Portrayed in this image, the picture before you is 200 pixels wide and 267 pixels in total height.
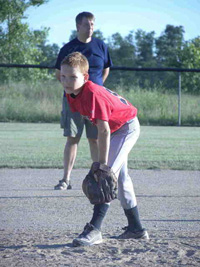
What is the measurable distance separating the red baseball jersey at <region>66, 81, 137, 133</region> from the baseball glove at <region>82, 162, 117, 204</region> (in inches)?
12.2

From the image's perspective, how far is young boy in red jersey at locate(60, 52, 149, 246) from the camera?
9.89 ft

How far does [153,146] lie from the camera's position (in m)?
9.96

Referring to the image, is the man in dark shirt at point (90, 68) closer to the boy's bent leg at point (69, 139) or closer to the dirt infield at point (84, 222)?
the boy's bent leg at point (69, 139)

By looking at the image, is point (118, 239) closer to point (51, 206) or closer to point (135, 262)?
point (135, 262)

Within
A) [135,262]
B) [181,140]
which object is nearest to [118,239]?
[135,262]

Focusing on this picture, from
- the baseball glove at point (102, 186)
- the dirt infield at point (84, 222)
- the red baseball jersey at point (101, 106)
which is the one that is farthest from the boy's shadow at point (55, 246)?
the red baseball jersey at point (101, 106)

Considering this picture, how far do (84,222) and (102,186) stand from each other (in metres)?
0.82

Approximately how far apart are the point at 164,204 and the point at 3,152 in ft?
15.6

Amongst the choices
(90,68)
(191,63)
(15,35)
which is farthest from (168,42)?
(90,68)

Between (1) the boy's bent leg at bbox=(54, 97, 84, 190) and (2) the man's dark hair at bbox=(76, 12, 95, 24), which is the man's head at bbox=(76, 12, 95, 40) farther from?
(1) the boy's bent leg at bbox=(54, 97, 84, 190)

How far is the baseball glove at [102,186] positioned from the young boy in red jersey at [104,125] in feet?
0.19

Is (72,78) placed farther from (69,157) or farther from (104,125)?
(69,157)

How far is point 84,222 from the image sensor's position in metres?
3.83

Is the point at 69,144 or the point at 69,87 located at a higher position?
the point at 69,87
